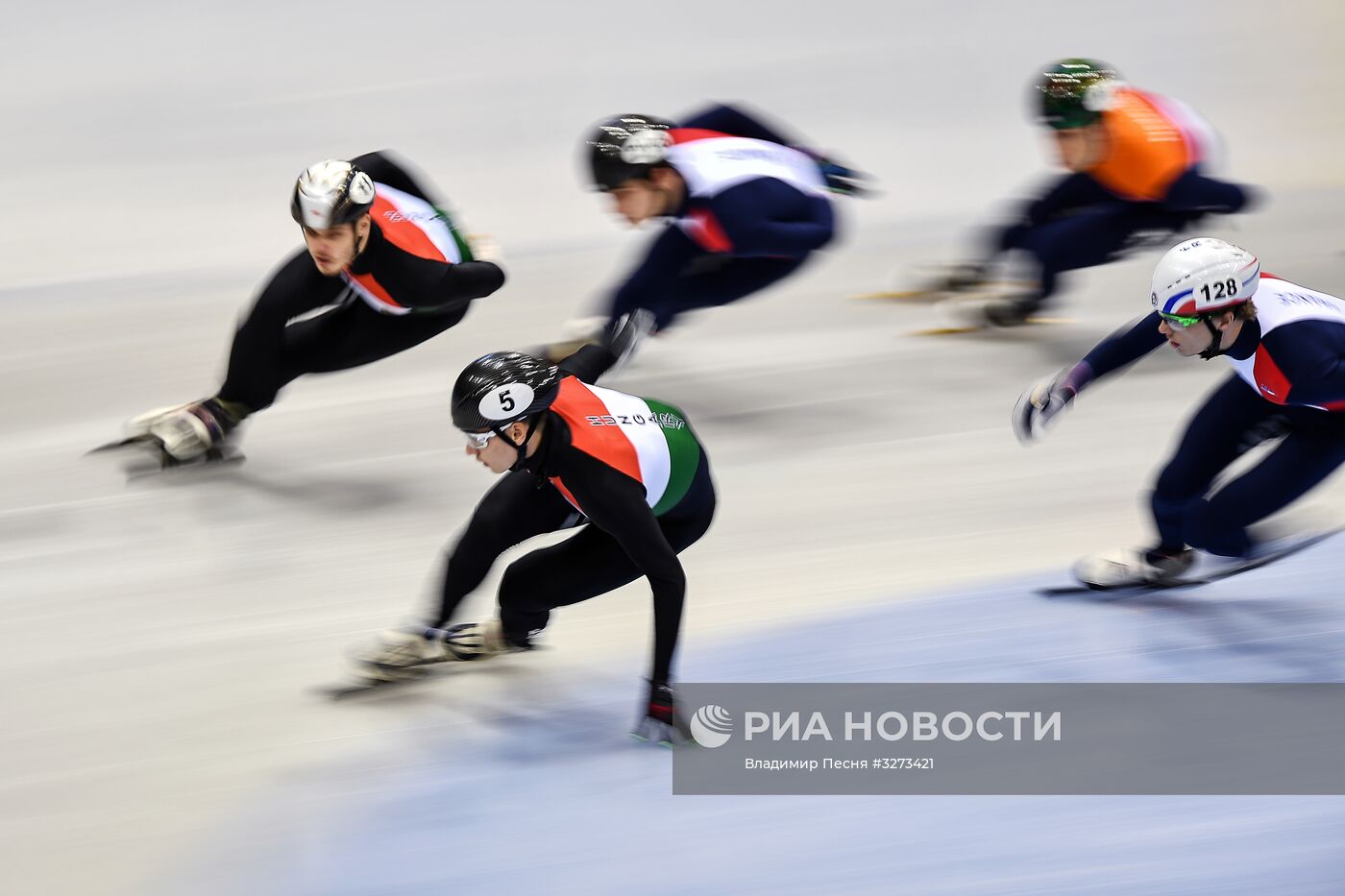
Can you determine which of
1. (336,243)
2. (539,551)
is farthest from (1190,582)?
(336,243)

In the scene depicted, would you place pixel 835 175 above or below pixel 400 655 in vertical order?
above

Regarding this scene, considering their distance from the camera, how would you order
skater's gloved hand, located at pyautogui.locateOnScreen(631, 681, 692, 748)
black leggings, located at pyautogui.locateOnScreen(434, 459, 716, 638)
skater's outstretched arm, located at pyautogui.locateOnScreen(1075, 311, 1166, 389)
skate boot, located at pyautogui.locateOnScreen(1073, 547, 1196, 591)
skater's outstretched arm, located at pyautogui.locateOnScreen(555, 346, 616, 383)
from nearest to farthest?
skater's gloved hand, located at pyautogui.locateOnScreen(631, 681, 692, 748)
black leggings, located at pyautogui.locateOnScreen(434, 459, 716, 638)
skater's outstretched arm, located at pyautogui.locateOnScreen(555, 346, 616, 383)
skater's outstretched arm, located at pyautogui.locateOnScreen(1075, 311, 1166, 389)
skate boot, located at pyautogui.locateOnScreen(1073, 547, 1196, 591)

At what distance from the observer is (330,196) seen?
4.07 metres

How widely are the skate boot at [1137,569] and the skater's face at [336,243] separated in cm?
209

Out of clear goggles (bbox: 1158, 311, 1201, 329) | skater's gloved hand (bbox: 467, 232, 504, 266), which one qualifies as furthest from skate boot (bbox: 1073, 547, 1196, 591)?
skater's gloved hand (bbox: 467, 232, 504, 266)

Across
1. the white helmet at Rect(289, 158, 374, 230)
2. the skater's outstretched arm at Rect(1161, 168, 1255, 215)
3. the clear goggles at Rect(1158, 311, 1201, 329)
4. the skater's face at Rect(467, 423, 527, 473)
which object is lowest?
the skater's face at Rect(467, 423, 527, 473)

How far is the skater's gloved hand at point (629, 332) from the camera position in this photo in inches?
182

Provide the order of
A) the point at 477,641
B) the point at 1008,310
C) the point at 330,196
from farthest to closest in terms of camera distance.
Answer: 1. the point at 1008,310
2. the point at 330,196
3. the point at 477,641

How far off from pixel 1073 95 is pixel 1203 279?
2.00 meters

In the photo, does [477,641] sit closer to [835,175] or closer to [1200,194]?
[835,175]

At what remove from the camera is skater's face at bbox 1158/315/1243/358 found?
340cm

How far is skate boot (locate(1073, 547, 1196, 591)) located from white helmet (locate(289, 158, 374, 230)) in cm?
212

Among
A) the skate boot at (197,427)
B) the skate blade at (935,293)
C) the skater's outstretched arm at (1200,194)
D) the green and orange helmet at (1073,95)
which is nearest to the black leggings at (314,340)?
the skate boot at (197,427)

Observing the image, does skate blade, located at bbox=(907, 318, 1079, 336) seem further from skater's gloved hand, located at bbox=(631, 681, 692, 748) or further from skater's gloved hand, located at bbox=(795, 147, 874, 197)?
skater's gloved hand, located at bbox=(631, 681, 692, 748)
